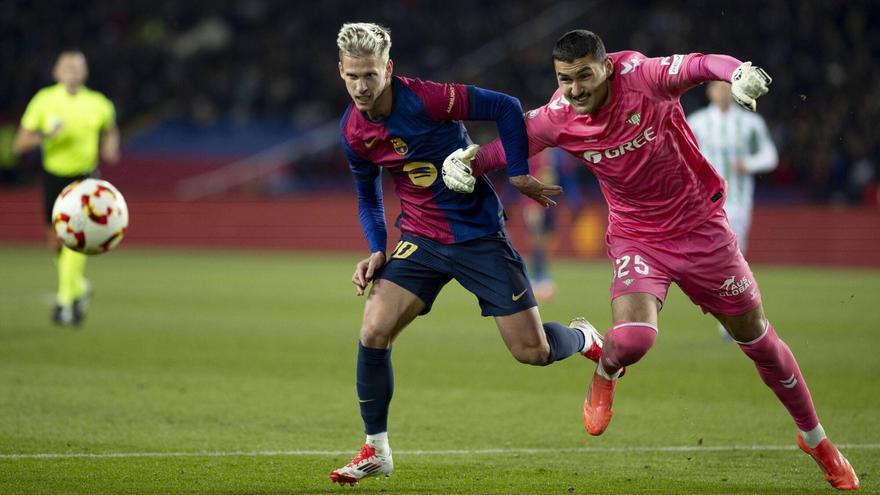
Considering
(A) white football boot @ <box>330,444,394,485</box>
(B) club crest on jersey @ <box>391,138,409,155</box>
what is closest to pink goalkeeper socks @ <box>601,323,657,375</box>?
(A) white football boot @ <box>330,444,394,485</box>

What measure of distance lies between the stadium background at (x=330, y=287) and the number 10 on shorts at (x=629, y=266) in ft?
3.18

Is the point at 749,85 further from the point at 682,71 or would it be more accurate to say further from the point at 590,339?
the point at 590,339

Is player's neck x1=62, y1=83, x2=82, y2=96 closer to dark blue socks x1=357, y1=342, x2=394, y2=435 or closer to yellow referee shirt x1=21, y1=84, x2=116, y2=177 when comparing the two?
yellow referee shirt x1=21, y1=84, x2=116, y2=177

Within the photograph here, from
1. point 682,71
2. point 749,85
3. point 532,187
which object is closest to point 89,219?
point 532,187

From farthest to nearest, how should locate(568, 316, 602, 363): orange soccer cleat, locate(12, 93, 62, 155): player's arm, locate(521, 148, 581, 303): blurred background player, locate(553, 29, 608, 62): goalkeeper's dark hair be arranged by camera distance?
locate(521, 148, 581, 303): blurred background player → locate(12, 93, 62, 155): player's arm → locate(568, 316, 602, 363): orange soccer cleat → locate(553, 29, 608, 62): goalkeeper's dark hair

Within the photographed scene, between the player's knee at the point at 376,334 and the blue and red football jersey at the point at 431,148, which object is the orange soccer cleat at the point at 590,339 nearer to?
the blue and red football jersey at the point at 431,148

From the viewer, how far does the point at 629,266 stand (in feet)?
19.0

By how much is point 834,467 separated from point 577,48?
7.40 feet

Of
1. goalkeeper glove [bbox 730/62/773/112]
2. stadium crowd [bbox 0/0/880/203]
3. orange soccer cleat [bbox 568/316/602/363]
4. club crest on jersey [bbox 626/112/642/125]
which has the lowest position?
orange soccer cleat [bbox 568/316/602/363]

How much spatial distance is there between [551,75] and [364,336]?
21455 mm

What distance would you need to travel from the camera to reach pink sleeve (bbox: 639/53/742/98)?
5.20m

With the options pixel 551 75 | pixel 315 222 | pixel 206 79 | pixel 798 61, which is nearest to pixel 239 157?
pixel 206 79

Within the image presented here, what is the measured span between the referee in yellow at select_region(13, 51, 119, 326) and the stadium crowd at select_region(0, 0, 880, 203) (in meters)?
14.1

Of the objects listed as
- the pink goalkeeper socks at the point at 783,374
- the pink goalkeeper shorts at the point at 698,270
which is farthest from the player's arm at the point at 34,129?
the pink goalkeeper socks at the point at 783,374
